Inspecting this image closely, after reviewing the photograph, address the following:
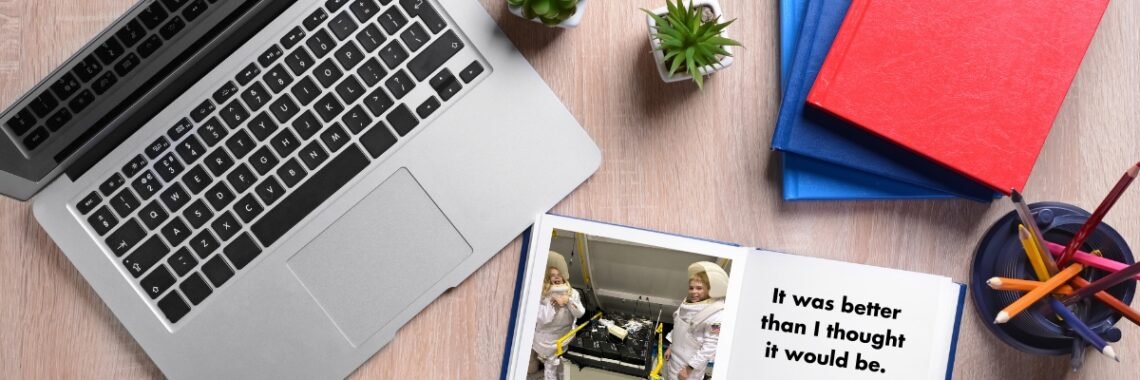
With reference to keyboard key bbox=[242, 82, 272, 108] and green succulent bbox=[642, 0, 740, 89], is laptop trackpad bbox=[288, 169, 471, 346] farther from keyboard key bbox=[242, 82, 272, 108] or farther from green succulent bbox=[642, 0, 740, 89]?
green succulent bbox=[642, 0, 740, 89]

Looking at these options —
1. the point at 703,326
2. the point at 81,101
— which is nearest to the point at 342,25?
the point at 81,101

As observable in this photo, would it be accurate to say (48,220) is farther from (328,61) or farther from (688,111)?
(688,111)

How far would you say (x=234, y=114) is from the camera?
0.75 meters

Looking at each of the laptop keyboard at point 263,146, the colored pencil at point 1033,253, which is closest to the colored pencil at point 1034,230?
the colored pencil at point 1033,253

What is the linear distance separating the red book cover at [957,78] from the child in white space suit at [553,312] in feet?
0.99

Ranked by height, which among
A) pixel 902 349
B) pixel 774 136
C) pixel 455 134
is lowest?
pixel 902 349

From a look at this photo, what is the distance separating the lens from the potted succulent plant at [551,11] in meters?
0.72

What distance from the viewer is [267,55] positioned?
749mm

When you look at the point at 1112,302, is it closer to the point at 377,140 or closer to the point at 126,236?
the point at 377,140

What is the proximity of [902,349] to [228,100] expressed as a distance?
0.72 meters

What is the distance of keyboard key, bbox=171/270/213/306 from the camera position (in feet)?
2.45

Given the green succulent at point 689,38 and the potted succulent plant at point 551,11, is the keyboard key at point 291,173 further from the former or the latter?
the green succulent at point 689,38

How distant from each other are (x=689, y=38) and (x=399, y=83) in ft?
0.92

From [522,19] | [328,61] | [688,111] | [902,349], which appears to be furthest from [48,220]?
[902,349]
